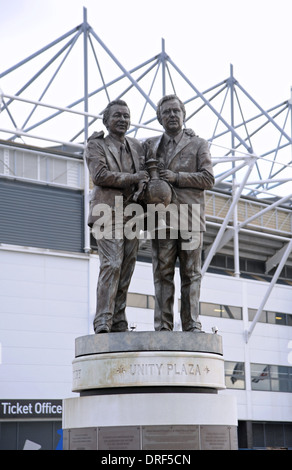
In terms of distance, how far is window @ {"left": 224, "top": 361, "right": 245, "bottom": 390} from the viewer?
43250 millimetres

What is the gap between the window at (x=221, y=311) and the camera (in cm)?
4322

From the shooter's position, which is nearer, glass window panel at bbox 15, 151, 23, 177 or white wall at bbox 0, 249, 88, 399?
white wall at bbox 0, 249, 88, 399

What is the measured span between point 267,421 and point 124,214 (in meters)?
36.5

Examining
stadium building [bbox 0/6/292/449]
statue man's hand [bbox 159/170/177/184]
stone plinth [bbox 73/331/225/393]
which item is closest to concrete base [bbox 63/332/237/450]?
stone plinth [bbox 73/331/225/393]

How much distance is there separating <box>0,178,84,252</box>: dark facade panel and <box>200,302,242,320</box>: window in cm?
856

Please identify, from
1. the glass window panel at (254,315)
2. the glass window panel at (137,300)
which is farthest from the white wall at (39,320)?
the glass window panel at (254,315)

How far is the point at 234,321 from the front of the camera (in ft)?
146

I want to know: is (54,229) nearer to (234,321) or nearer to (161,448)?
(234,321)

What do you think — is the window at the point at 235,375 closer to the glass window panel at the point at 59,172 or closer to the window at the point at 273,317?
the window at the point at 273,317

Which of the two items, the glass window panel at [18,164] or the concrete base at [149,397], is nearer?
the concrete base at [149,397]

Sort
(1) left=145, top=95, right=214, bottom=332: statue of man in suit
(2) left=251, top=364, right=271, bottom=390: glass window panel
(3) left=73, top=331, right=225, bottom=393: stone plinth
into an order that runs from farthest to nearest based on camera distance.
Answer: (2) left=251, top=364, right=271, bottom=390: glass window panel → (1) left=145, top=95, right=214, bottom=332: statue of man in suit → (3) left=73, top=331, right=225, bottom=393: stone plinth

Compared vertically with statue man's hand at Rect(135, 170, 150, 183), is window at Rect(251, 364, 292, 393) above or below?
above

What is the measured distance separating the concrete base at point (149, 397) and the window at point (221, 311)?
33.3 m

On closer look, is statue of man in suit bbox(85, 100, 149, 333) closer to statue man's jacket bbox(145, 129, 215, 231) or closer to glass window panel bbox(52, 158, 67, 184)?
statue man's jacket bbox(145, 129, 215, 231)
